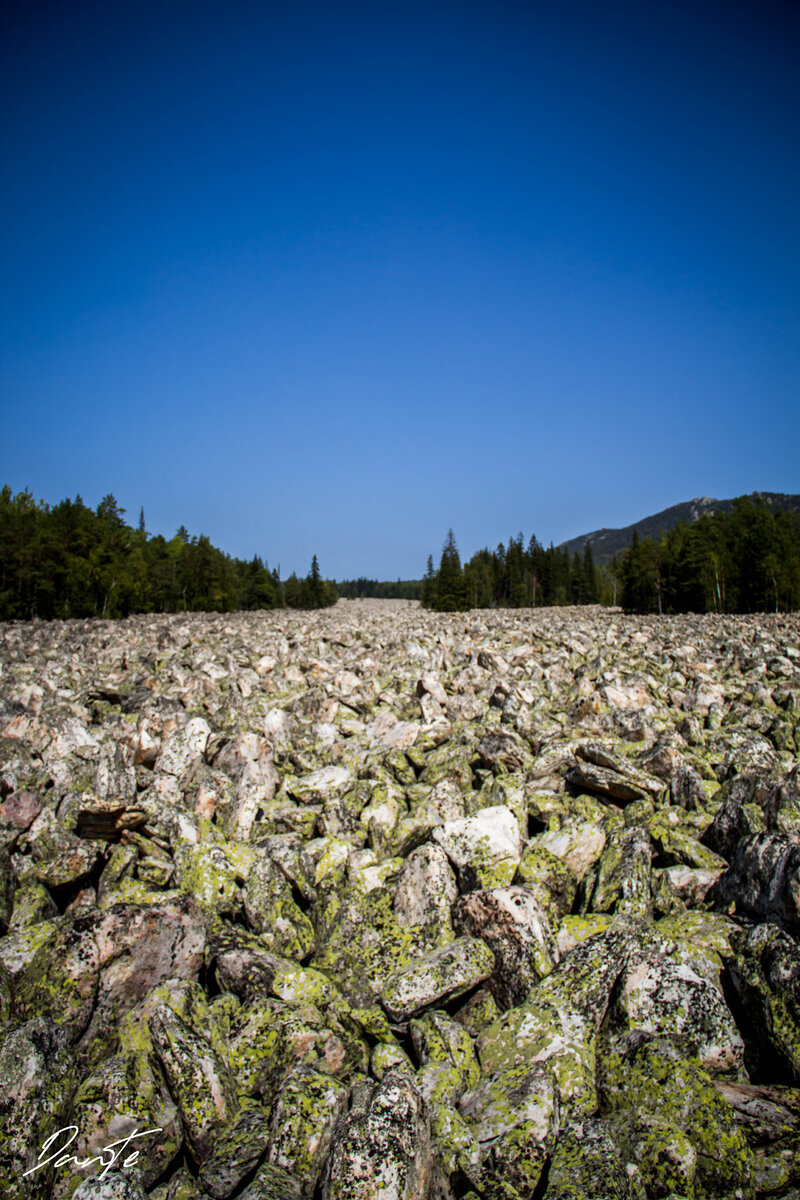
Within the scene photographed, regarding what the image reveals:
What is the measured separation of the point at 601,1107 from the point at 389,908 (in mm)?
1786

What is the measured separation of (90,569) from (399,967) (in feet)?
184

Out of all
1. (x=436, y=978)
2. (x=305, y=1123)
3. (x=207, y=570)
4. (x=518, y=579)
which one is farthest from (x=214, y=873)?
(x=518, y=579)

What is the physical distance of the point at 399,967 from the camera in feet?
12.7

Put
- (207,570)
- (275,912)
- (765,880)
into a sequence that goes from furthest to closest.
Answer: (207,570), (275,912), (765,880)

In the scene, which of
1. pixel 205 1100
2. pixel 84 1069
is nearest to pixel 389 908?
pixel 205 1100

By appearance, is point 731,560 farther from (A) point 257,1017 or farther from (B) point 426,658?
(A) point 257,1017

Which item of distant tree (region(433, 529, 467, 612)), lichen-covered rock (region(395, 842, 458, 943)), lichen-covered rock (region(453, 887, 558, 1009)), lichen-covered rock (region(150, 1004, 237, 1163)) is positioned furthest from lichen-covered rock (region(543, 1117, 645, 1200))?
distant tree (region(433, 529, 467, 612))

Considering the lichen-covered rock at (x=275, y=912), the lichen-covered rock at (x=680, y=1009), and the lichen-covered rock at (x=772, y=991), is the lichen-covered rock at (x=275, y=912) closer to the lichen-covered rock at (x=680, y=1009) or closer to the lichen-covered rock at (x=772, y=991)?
the lichen-covered rock at (x=680, y=1009)

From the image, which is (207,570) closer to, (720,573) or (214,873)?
(720,573)

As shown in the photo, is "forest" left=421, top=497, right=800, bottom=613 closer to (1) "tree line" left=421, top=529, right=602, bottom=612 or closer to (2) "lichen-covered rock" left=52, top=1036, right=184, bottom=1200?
(1) "tree line" left=421, top=529, right=602, bottom=612

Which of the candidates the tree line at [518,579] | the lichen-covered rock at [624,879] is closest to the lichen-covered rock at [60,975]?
the lichen-covered rock at [624,879]

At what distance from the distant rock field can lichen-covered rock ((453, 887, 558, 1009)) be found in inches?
0.7

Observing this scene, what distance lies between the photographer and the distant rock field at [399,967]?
8.63ft

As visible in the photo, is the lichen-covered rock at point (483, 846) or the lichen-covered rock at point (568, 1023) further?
the lichen-covered rock at point (483, 846)
